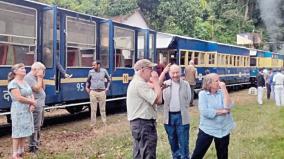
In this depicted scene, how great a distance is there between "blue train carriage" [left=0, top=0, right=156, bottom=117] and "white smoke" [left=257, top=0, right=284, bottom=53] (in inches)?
1534

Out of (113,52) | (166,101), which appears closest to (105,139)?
(166,101)

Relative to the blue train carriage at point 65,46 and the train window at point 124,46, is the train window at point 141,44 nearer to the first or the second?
the blue train carriage at point 65,46

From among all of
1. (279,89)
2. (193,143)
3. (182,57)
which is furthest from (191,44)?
(193,143)

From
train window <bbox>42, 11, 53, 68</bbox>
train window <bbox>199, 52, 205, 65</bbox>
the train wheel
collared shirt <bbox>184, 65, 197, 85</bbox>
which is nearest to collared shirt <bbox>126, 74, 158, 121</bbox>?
train window <bbox>42, 11, 53, 68</bbox>

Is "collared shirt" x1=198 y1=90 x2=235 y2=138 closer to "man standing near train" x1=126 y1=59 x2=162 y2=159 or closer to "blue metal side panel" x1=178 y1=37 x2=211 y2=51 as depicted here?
"man standing near train" x1=126 y1=59 x2=162 y2=159

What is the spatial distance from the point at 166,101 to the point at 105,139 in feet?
10.5

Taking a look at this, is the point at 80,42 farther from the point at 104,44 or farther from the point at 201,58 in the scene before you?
the point at 201,58

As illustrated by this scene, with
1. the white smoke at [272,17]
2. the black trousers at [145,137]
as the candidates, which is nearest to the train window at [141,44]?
the black trousers at [145,137]

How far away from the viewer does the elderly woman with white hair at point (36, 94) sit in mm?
7891

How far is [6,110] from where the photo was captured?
10.2 m

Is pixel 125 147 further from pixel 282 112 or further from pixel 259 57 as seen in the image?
pixel 259 57

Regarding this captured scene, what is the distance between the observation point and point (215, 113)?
5996 mm

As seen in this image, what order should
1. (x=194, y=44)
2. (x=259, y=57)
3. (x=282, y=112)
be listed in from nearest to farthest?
(x=282, y=112), (x=194, y=44), (x=259, y=57)

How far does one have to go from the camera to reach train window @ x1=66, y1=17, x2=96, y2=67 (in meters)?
12.3
